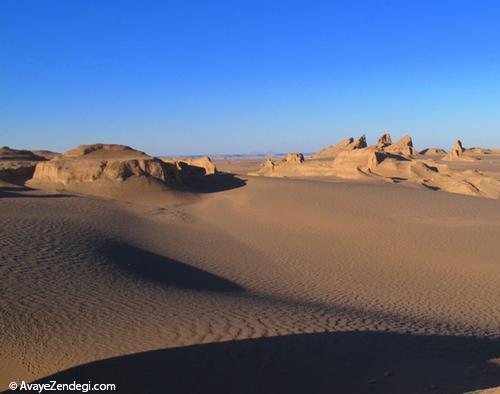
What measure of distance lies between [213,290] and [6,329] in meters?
4.58

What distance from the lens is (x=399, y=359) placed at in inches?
267

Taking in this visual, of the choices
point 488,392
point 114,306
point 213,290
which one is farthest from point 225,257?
point 488,392

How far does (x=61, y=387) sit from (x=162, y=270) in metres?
6.39

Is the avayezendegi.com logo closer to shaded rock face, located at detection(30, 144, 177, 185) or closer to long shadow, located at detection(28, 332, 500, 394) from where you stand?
long shadow, located at detection(28, 332, 500, 394)

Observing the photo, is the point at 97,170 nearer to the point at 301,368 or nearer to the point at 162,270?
the point at 162,270

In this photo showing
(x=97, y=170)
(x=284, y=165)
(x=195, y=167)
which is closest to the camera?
(x=97, y=170)

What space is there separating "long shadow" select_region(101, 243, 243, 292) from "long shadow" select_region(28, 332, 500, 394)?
387cm

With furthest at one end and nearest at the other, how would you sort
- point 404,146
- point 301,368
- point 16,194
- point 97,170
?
point 404,146 < point 97,170 < point 16,194 < point 301,368

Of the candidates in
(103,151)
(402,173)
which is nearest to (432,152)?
(402,173)

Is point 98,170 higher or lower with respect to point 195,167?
higher

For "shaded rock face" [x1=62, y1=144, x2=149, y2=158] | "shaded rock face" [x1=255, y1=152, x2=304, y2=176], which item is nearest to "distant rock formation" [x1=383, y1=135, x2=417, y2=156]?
"shaded rock face" [x1=255, y1=152, x2=304, y2=176]

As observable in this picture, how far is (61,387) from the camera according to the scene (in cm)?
538

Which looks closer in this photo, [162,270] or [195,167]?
[162,270]

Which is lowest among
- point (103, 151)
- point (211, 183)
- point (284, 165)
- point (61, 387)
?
point (61, 387)
